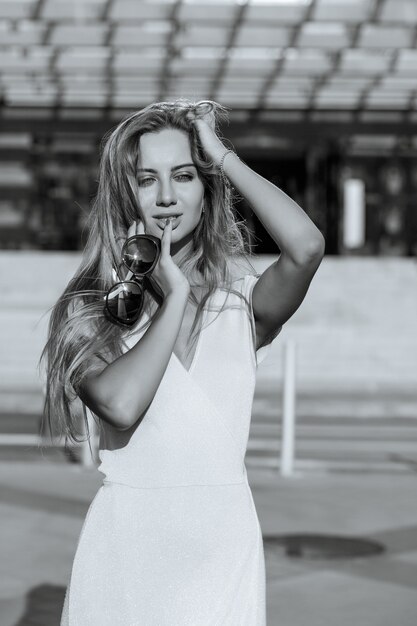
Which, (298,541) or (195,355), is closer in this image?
(195,355)

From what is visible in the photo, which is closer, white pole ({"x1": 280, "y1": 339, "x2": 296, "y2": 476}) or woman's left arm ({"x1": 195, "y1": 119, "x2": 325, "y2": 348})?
woman's left arm ({"x1": 195, "y1": 119, "x2": 325, "y2": 348})

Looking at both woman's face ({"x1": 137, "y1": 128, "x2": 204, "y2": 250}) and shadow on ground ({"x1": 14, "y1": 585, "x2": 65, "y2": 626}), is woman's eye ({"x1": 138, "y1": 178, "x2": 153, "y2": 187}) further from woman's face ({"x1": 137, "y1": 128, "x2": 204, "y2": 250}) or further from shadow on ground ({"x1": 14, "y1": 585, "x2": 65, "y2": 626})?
shadow on ground ({"x1": 14, "y1": 585, "x2": 65, "y2": 626})

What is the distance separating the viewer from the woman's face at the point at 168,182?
217 centimetres

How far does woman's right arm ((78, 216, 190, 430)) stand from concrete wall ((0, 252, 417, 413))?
12402 mm

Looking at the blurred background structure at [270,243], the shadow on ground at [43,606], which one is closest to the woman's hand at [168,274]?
the blurred background structure at [270,243]

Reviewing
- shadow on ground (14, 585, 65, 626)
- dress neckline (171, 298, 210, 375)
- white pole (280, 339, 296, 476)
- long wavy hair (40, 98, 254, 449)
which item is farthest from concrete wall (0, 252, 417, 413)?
dress neckline (171, 298, 210, 375)

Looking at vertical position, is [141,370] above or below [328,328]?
below

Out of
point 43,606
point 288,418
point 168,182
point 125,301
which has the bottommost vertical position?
point 43,606

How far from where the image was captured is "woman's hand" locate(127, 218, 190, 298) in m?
2.09

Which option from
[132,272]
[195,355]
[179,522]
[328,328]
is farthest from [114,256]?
[328,328]

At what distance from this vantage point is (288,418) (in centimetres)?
866

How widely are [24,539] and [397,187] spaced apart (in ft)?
100

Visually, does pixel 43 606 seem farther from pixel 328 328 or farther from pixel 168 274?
pixel 328 328

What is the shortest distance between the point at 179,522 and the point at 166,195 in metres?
0.58
